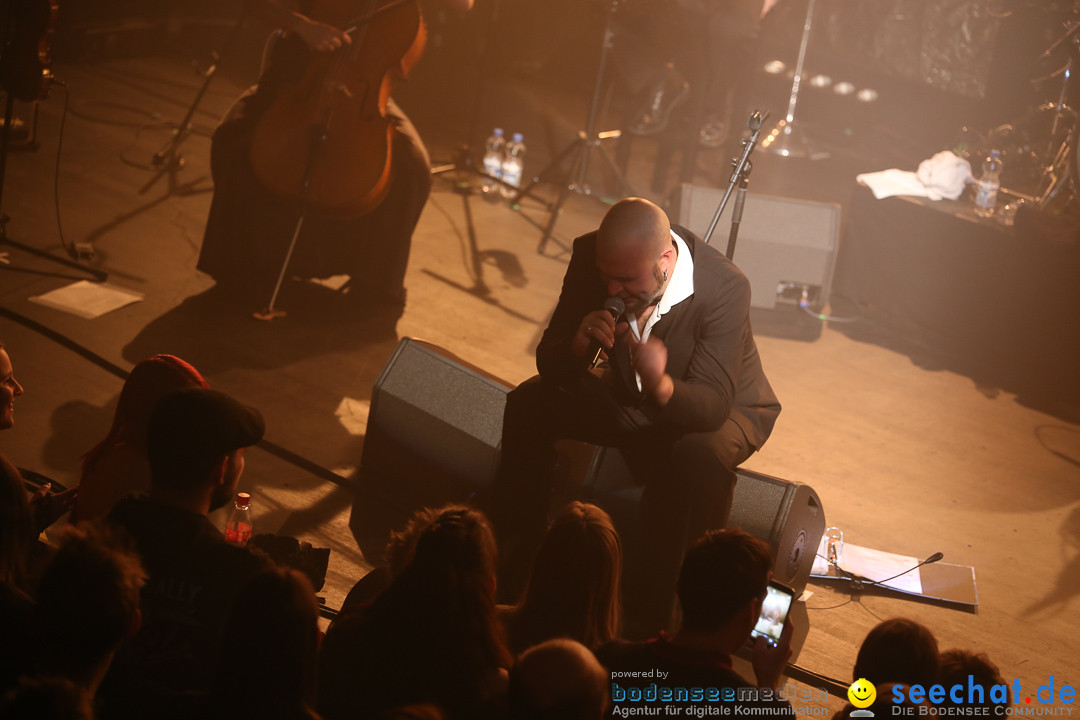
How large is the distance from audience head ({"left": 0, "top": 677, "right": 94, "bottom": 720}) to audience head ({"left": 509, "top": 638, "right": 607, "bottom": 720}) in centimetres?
65

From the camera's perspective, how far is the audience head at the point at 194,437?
6.90 ft

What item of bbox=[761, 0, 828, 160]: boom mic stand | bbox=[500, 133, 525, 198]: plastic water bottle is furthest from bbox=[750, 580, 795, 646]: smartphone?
bbox=[761, 0, 828, 160]: boom mic stand

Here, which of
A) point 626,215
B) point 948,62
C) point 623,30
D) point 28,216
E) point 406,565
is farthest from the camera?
point 948,62

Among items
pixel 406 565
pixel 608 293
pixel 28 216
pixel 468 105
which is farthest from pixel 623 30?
pixel 406 565

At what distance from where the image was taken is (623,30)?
6.91 m

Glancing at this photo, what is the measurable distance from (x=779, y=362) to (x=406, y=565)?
12.0 ft

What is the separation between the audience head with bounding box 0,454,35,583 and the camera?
2021mm

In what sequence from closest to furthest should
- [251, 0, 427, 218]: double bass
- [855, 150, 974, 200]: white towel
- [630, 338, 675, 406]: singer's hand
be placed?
[630, 338, 675, 406]: singer's hand
[251, 0, 427, 218]: double bass
[855, 150, 974, 200]: white towel

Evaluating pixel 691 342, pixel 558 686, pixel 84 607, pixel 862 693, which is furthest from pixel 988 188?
pixel 84 607

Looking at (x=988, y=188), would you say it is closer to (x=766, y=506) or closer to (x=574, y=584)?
(x=766, y=506)

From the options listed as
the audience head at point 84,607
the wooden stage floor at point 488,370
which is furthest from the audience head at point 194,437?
the wooden stage floor at point 488,370

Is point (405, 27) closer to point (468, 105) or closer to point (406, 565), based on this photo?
point (406, 565)

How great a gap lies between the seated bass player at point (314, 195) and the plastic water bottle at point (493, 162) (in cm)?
235

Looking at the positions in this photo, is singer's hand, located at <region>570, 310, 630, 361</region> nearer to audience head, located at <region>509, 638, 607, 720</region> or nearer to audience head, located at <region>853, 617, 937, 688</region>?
audience head, located at <region>853, 617, 937, 688</region>
